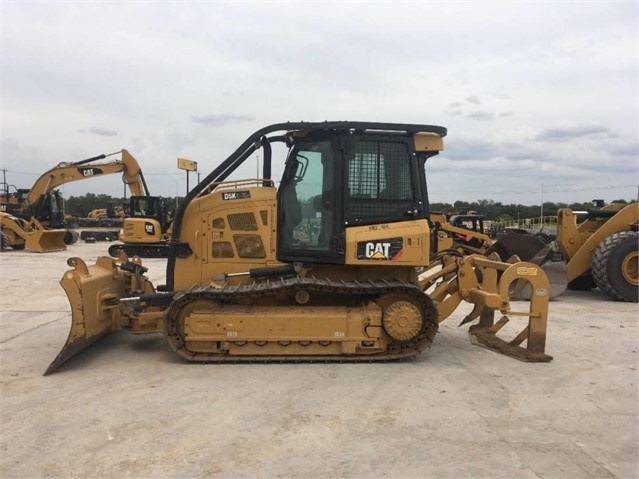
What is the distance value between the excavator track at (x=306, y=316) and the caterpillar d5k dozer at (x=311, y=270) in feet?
0.04

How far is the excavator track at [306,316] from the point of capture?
5.93m

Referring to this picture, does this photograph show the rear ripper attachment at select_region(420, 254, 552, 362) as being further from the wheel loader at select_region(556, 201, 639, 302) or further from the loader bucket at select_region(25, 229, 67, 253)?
the loader bucket at select_region(25, 229, 67, 253)

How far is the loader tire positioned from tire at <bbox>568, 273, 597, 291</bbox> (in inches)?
52.1

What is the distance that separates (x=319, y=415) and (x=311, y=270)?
2.33 meters

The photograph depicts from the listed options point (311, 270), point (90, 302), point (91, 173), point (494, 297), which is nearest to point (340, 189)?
point (311, 270)

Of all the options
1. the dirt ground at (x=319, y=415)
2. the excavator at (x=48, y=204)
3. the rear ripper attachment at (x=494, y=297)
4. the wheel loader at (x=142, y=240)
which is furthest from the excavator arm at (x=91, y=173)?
the rear ripper attachment at (x=494, y=297)

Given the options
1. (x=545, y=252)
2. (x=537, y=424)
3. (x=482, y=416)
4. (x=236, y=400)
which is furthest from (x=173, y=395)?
(x=545, y=252)

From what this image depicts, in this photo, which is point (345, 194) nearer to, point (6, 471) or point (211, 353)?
point (211, 353)

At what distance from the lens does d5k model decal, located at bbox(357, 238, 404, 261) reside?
6.13m

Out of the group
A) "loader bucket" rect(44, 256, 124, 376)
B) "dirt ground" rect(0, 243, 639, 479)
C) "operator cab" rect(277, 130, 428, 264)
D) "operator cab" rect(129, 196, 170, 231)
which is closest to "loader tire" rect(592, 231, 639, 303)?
"dirt ground" rect(0, 243, 639, 479)

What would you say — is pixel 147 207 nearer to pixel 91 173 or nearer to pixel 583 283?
pixel 91 173

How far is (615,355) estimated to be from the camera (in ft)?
21.4

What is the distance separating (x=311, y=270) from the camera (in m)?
6.51

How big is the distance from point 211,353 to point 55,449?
7.52 ft
